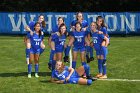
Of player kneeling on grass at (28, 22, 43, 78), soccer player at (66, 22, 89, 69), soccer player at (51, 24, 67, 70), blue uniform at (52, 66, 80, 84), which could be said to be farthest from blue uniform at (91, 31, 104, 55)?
player kneeling on grass at (28, 22, 43, 78)

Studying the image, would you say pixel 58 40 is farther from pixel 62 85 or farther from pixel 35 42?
pixel 62 85

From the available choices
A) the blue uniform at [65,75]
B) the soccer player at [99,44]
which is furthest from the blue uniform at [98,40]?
the blue uniform at [65,75]

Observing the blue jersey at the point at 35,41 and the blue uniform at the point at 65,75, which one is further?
the blue jersey at the point at 35,41

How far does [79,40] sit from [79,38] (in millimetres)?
83

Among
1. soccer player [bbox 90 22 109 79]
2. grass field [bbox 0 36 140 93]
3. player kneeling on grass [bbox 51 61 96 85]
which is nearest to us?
grass field [bbox 0 36 140 93]

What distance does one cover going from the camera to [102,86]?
1438 cm

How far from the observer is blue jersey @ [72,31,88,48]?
15.9 metres

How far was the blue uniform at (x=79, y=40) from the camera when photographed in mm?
15938

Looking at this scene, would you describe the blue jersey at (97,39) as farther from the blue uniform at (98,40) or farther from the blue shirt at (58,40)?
the blue shirt at (58,40)

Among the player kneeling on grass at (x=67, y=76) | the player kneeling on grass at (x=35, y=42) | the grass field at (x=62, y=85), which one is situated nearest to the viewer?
the grass field at (x=62, y=85)

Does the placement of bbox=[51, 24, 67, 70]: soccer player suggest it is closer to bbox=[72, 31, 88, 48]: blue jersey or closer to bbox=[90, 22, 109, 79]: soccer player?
bbox=[72, 31, 88, 48]: blue jersey

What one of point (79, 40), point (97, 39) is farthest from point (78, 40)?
point (97, 39)
